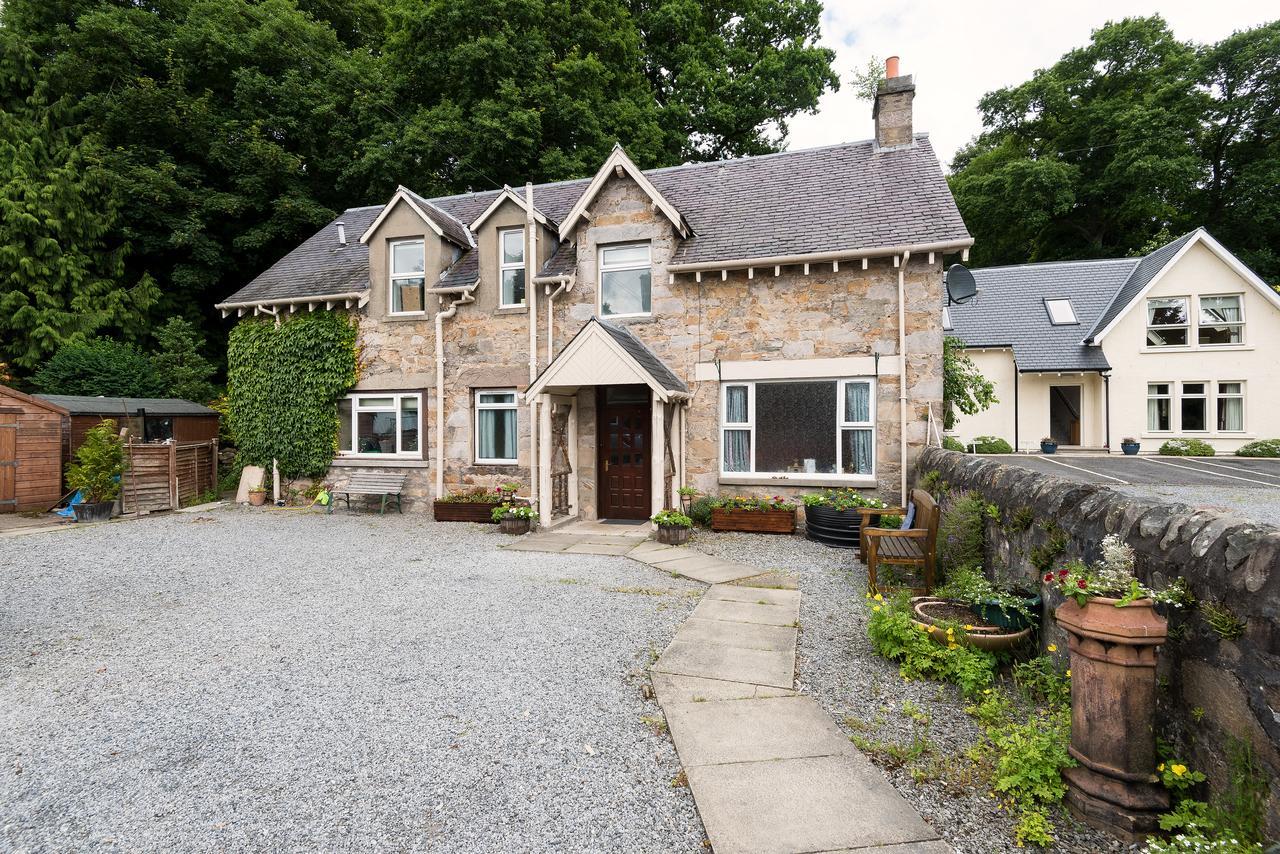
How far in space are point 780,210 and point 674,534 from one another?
702cm

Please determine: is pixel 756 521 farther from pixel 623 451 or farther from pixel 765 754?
pixel 765 754

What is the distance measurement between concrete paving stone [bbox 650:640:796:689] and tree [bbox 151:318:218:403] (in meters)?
19.8

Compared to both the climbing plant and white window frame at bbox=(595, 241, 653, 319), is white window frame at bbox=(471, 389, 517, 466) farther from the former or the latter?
the climbing plant

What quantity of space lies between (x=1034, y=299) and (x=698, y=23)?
731 inches

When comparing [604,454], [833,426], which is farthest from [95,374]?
[833,426]

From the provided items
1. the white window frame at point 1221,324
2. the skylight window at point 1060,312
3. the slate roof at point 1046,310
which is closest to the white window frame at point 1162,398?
the white window frame at point 1221,324

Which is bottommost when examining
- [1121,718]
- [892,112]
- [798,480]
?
[1121,718]

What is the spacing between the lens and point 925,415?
10.4m

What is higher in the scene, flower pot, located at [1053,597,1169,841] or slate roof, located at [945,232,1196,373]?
slate roof, located at [945,232,1196,373]

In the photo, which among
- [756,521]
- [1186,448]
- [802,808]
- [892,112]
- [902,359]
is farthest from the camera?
[1186,448]

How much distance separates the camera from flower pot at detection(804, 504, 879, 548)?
9859 mm

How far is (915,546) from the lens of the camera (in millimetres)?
6914

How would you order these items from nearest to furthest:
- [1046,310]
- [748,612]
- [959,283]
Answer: [748,612]
[959,283]
[1046,310]

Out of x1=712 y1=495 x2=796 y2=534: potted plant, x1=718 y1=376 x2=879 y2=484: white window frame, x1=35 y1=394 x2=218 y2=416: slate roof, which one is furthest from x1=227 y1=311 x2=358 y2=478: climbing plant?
x1=712 y1=495 x2=796 y2=534: potted plant
